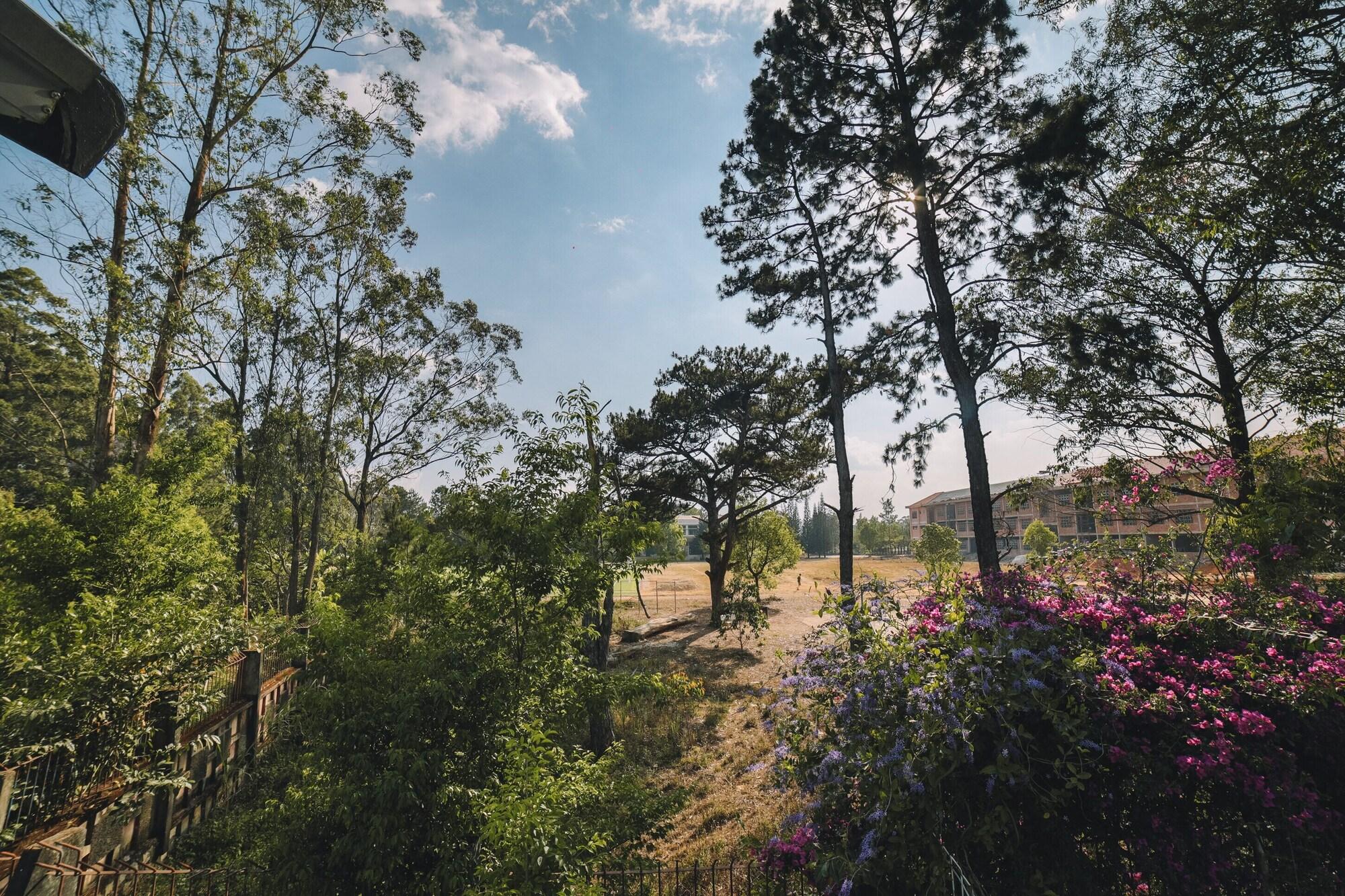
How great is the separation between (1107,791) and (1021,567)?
207 centimetres

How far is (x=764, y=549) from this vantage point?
2745 centimetres

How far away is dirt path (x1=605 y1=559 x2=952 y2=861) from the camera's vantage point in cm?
813

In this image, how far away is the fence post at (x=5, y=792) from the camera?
18.3 feet

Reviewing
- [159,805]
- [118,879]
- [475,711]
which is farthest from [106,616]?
[475,711]

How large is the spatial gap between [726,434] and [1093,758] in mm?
19066

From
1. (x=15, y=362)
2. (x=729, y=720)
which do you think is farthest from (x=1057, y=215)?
(x=15, y=362)

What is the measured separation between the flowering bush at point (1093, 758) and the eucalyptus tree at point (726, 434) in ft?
53.5

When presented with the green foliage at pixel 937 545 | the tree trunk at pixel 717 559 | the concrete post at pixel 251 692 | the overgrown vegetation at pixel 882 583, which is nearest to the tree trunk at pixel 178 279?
the overgrown vegetation at pixel 882 583

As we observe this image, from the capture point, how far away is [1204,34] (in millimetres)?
6309

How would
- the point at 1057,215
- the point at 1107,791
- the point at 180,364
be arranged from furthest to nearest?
1. the point at 180,364
2. the point at 1057,215
3. the point at 1107,791

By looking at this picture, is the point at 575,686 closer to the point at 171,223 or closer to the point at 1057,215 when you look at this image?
the point at 1057,215

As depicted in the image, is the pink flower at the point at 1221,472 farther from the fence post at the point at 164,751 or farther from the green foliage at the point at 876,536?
the green foliage at the point at 876,536

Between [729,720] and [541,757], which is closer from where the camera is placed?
[541,757]

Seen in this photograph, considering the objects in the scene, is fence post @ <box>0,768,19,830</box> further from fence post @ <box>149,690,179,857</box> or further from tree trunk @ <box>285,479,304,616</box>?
tree trunk @ <box>285,479,304,616</box>
